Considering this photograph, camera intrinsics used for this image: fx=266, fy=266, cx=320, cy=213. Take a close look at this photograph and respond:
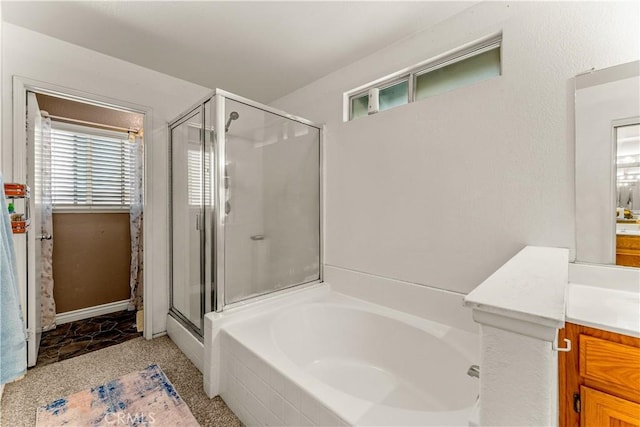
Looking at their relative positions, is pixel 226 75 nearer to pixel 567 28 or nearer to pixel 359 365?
pixel 567 28

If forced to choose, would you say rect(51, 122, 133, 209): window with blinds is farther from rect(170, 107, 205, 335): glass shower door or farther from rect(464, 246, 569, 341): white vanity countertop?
rect(464, 246, 569, 341): white vanity countertop

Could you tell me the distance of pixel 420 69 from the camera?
195 centimetres

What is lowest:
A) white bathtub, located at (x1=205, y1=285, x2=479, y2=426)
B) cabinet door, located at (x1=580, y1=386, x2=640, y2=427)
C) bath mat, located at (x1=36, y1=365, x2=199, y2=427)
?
bath mat, located at (x1=36, y1=365, x2=199, y2=427)

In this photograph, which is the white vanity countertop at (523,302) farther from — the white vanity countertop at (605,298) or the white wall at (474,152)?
the white wall at (474,152)

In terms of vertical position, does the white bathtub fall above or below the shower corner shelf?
below

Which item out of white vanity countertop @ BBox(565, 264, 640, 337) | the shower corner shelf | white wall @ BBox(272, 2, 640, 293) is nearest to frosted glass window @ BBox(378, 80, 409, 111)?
white wall @ BBox(272, 2, 640, 293)

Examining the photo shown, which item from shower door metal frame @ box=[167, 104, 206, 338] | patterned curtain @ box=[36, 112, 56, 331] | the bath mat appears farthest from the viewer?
patterned curtain @ box=[36, 112, 56, 331]

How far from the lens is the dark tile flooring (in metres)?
2.19

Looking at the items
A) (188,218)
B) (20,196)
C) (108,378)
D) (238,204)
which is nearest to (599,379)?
(238,204)

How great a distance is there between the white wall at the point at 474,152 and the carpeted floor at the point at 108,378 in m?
1.37

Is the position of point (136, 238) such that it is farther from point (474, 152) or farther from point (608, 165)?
point (608, 165)

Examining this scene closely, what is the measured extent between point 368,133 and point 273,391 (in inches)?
72.1

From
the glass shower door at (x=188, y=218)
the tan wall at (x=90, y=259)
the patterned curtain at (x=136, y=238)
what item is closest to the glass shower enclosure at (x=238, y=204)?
the glass shower door at (x=188, y=218)

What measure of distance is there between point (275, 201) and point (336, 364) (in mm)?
1469
